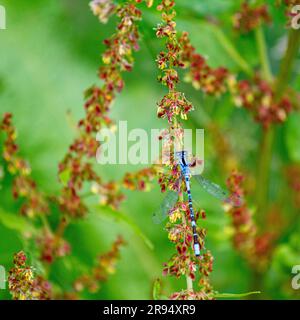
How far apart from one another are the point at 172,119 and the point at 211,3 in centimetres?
56

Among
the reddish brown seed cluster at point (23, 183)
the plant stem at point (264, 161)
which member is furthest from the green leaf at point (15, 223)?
the plant stem at point (264, 161)

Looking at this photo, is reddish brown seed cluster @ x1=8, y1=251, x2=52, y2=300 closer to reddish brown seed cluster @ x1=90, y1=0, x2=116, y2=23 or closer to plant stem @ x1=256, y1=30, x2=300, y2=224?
reddish brown seed cluster @ x1=90, y1=0, x2=116, y2=23

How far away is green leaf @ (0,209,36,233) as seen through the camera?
3.96 feet

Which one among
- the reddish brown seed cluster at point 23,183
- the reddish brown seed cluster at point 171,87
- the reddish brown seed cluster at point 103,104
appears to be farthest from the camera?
the reddish brown seed cluster at point 23,183

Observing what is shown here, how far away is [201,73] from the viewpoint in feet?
4.03

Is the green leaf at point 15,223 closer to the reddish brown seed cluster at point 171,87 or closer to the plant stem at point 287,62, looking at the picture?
the reddish brown seed cluster at point 171,87

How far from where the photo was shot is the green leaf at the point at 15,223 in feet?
3.96

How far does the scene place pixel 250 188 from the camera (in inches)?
62.4

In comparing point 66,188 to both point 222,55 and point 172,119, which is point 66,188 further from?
point 222,55

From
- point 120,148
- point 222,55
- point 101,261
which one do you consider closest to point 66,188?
point 101,261

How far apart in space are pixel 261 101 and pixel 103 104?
1.32 feet

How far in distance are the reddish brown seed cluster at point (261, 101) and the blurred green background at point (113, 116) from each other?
89 millimetres
